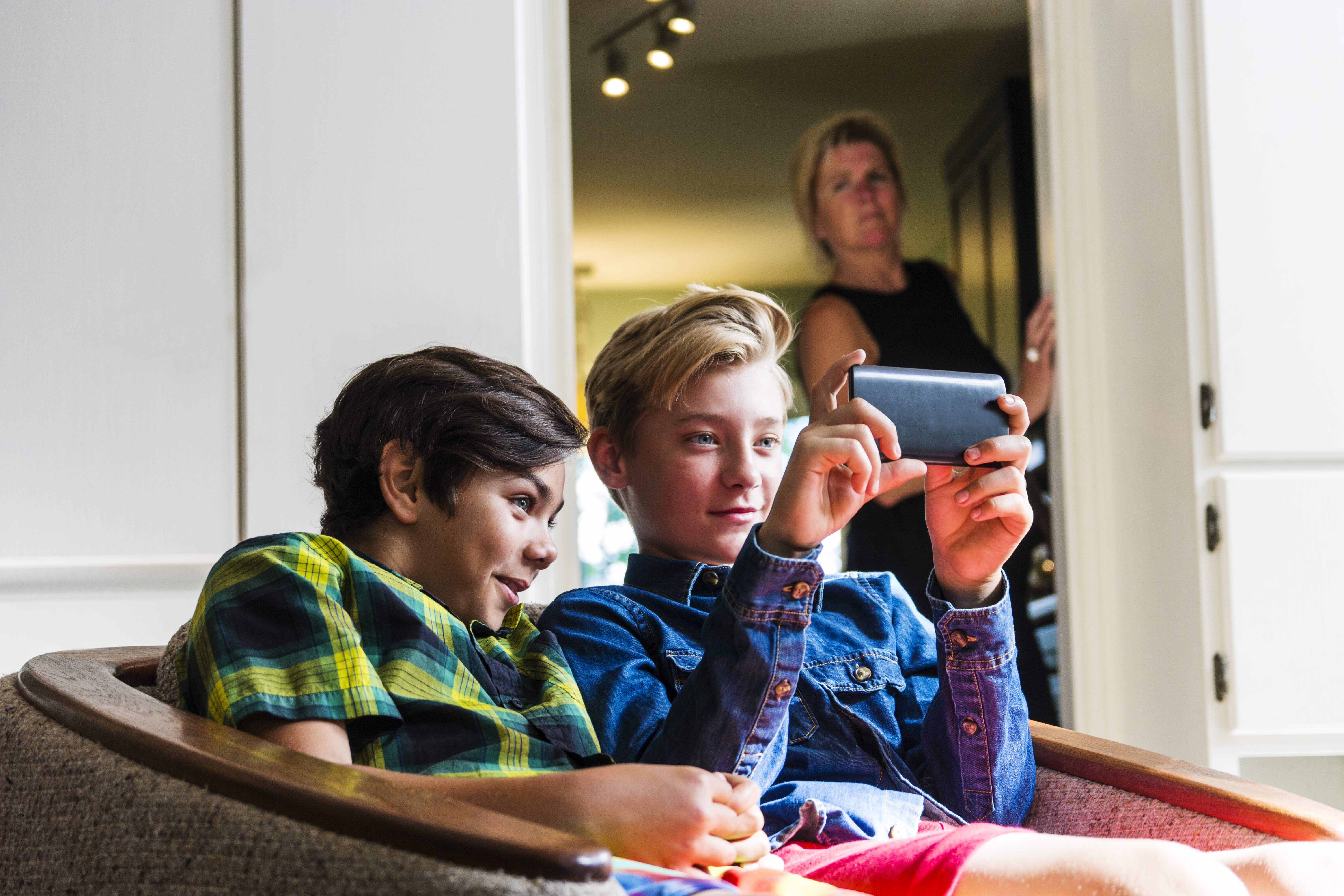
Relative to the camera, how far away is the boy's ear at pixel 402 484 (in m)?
0.96

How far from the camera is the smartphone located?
896 mm

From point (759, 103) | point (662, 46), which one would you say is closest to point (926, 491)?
point (662, 46)

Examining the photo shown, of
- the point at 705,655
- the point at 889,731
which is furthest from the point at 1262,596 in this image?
the point at 705,655

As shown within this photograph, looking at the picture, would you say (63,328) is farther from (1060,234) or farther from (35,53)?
(1060,234)

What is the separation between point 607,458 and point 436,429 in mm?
257

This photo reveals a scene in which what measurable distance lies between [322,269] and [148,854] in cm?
111

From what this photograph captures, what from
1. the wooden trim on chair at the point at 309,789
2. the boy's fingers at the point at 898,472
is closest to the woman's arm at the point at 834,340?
the boy's fingers at the point at 898,472

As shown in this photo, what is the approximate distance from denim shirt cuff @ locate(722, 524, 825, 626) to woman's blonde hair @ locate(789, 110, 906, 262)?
1936 millimetres

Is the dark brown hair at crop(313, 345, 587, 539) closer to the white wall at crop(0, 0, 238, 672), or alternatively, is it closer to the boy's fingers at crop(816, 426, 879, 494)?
the boy's fingers at crop(816, 426, 879, 494)

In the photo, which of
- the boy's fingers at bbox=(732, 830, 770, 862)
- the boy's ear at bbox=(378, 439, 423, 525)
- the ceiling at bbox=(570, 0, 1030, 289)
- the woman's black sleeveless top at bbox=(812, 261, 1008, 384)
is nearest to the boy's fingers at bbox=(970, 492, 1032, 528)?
the boy's fingers at bbox=(732, 830, 770, 862)

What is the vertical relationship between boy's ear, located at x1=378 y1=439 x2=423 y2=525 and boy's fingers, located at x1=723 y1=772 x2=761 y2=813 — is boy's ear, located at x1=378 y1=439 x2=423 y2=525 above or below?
above

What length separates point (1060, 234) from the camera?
77.0 inches

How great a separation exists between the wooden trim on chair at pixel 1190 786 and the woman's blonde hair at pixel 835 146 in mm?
1840

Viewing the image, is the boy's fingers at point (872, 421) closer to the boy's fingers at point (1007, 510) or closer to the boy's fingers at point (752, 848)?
the boy's fingers at point (1007, 510)
